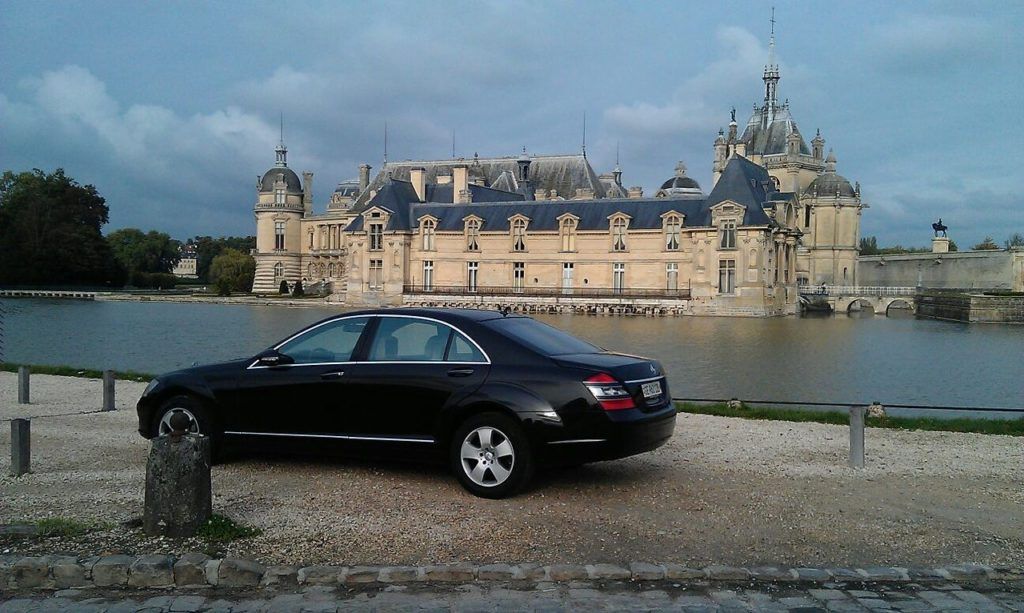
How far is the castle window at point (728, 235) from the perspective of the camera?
54344 mm

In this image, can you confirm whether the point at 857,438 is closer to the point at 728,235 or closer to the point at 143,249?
the point at 728,235

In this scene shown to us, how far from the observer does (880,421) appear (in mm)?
11320

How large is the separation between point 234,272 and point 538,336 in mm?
84596

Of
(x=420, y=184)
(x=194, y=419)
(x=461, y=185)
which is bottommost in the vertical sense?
(x=194, y=419)

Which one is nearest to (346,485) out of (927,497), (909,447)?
(927,497)

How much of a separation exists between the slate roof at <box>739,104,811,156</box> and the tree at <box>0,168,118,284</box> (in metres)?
64.3

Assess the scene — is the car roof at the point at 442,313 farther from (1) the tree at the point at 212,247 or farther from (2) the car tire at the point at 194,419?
(1) the tree at the point at 212,247

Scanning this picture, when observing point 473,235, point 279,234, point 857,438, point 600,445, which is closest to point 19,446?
point 600,445

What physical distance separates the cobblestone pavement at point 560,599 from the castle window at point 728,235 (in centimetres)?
5112

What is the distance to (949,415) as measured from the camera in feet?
49.0

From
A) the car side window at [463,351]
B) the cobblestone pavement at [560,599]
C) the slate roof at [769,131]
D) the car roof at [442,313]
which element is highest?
the slate roof at [769,131]

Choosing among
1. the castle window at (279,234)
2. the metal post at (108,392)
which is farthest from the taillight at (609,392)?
the castle window at (279,234)

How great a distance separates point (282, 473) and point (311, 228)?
266ft

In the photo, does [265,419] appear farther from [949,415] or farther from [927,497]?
[949,415]
